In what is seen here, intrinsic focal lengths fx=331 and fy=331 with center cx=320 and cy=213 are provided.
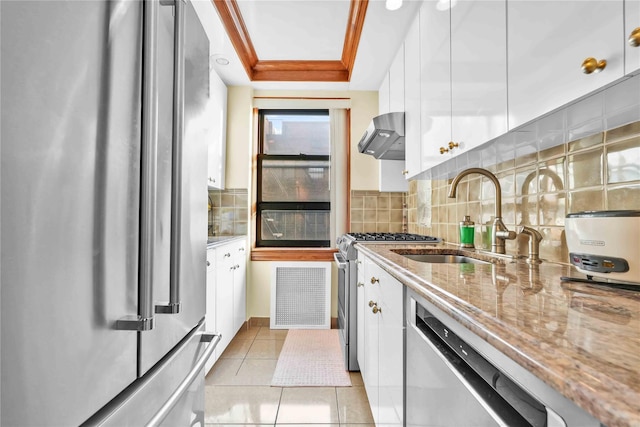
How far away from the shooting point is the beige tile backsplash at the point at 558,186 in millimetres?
999

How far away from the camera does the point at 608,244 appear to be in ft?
2.64

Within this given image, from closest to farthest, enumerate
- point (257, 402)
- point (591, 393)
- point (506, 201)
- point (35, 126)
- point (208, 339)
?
point (591, 393)
point (35, 126)
point (208, 339)
point (506, 201)
point (257, 402)

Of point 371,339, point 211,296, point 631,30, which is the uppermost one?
point 631,30

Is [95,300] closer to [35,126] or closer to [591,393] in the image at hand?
[35,126]

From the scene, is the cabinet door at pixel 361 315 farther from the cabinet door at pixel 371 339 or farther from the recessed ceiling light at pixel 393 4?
the recessed ceiling light at pixel 393 4

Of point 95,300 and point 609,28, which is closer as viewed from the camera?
point 95,300

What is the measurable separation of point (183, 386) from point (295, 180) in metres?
2.91

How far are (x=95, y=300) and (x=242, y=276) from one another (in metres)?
2.64

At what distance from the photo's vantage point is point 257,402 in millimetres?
1964

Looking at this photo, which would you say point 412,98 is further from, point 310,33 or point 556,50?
point 556,50

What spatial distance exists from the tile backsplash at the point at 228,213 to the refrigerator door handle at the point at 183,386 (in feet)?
7.65

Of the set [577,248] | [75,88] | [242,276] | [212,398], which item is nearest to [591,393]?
[577,248]

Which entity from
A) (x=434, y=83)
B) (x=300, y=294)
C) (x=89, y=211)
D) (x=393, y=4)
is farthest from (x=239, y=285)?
(x=89, y=211)

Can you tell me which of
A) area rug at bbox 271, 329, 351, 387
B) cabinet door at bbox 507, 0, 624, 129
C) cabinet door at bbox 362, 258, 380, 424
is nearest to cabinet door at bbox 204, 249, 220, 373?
area rug at bbox 271, 329, 351, 387
